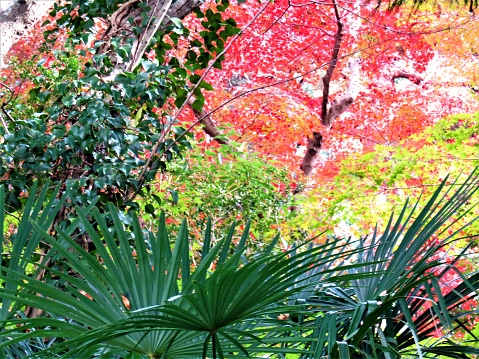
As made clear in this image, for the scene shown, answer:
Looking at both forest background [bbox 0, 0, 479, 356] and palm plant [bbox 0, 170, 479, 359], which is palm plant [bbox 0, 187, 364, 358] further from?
forest background [bbox 0, 0, 479, 356]

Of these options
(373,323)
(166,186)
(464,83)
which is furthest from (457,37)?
(373,323)

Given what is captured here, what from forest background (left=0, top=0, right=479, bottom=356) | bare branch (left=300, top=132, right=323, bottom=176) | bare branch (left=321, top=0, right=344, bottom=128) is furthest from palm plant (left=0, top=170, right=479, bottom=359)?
bare branch (left=300, top=132, right=323, bottom=176)

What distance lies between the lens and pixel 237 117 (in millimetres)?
7297

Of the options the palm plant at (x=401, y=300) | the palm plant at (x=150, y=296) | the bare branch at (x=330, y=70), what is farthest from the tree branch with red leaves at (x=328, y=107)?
the palm plant at (x=150, y=296)

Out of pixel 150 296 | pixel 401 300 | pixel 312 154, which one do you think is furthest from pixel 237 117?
pixel 150 296

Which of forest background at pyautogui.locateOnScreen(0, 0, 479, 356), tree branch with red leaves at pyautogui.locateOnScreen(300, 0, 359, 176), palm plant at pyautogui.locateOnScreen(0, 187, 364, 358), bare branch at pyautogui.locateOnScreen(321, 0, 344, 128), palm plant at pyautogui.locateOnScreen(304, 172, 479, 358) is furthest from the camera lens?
tree branch with red leaves at pyautogui.locateOnScreen(300, 0, 359, 176)

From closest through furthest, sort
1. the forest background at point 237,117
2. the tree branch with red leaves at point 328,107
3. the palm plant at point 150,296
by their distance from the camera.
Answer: the palm plant at point 150,296 → the forest background at point 237,117 → the tree branch with red leaves at point 328,107

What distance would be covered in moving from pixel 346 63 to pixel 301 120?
149 centimetres

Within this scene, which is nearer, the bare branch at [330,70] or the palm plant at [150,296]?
the palm plant at [150,296]

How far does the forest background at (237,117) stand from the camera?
2438 mm

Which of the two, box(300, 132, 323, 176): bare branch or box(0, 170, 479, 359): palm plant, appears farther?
box(300, 132, 323, 176): bare branch

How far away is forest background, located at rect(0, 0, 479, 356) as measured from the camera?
2.44m

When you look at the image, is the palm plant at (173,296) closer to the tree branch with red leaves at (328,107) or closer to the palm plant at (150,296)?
the palm plant at (150,296)

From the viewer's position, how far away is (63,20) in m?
2.64
